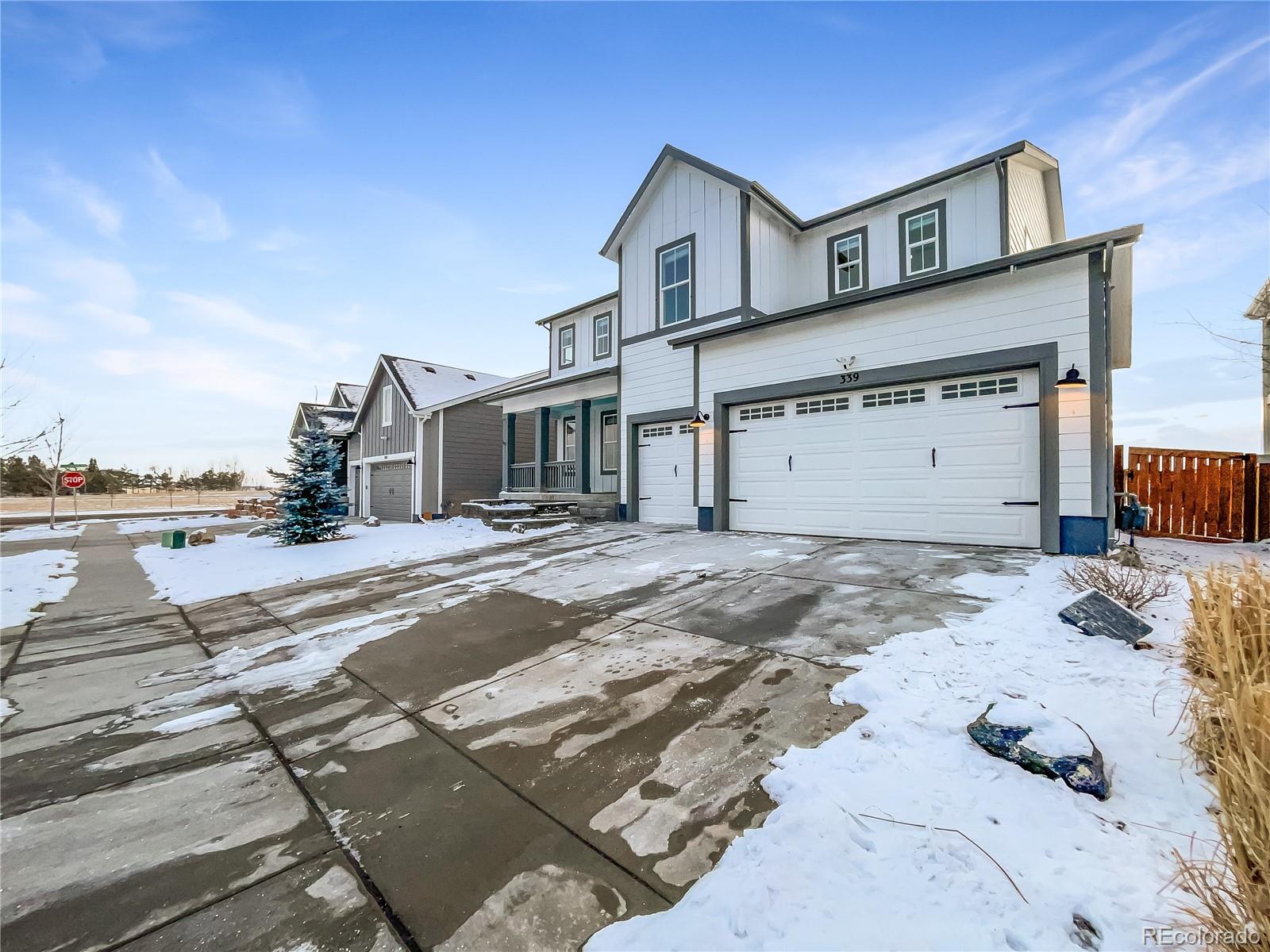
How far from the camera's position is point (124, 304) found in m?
15.8

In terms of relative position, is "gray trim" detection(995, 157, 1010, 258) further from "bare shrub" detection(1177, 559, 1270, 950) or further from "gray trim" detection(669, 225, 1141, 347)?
"bare shrub" detection(1177, 559, 1270, 950)

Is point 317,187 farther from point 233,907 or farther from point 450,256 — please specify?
point 233,907

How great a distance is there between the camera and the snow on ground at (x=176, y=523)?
17062 mm

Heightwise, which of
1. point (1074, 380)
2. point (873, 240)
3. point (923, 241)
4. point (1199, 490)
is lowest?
point (1199, 490)

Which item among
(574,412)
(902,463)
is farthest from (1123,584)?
(574,412)

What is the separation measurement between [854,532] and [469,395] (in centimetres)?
1255

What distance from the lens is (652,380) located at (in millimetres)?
11023

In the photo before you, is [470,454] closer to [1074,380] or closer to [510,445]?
[510,445]

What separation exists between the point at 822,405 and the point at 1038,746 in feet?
22.3

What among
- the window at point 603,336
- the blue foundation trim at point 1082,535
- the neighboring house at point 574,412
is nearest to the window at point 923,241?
the blue foundation trim at point 1082,535

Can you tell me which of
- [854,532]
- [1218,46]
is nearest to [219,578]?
[854,532]

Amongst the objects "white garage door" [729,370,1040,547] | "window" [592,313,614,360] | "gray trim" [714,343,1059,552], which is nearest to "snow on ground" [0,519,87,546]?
"window" [592,313,614,360]

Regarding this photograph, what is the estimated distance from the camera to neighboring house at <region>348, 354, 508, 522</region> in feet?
52.1

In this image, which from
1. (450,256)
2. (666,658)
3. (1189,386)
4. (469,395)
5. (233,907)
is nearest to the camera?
(233,907)
